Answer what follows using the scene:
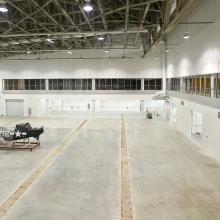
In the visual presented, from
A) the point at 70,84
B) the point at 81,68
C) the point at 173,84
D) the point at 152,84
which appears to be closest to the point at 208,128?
the point at 173,84

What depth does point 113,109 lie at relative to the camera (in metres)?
34.0

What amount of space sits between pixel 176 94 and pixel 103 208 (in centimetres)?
1753

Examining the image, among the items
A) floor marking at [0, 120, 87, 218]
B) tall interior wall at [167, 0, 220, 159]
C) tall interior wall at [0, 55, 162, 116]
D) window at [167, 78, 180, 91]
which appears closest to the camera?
floor marking at [0, 120, 87, 218]

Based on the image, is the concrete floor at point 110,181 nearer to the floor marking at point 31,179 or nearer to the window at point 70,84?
the floor marking at point 31,179

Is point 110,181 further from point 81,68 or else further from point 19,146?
point 81,68

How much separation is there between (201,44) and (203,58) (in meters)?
0.91

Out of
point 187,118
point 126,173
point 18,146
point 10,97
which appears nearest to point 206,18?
point 187,118

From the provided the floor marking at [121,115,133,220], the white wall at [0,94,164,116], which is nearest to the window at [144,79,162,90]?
the white wall at [0,94,164,116]

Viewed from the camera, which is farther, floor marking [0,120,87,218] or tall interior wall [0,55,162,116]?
tall interior wall [0,55,162,116]

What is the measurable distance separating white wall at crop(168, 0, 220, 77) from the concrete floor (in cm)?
489

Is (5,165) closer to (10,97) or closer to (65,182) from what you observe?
(65,182)

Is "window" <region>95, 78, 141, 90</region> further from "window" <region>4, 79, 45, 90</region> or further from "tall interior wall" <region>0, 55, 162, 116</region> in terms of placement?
"window" <region>4, 79, 45, 90</region>

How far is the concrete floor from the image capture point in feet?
26.2

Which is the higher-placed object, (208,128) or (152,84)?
(152,84)
